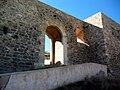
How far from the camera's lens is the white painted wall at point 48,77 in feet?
10.5

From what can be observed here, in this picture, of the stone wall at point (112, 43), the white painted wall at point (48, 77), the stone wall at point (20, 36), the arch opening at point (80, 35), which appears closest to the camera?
the white painted wall at point (48, 77)

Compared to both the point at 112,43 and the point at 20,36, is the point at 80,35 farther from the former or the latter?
the point at 20,36

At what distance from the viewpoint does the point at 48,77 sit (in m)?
3.85

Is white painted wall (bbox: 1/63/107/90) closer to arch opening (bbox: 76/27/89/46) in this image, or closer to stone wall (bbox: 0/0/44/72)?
stone wall (bbox: 0/0/44/72)

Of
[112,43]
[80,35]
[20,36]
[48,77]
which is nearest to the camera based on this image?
[48,77]

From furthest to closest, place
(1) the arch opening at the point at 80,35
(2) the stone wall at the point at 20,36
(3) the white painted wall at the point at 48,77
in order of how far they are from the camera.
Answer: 1. (1) the arch opening at the point at 80,35
2. (2) the stone wall at the point at 20,36
3. (3) the white painted wall at the point at 48,77

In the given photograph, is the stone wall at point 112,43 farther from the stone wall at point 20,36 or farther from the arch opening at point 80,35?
the stone wall at point 20,36

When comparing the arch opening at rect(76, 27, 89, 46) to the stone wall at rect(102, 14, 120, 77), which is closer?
the stone wall at rect(102, 14, 120, 77)

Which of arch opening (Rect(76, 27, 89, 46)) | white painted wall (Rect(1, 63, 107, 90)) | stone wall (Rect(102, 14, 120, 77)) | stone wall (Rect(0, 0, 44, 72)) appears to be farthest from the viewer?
arch opening (Rect(76, 27, 89, 46))

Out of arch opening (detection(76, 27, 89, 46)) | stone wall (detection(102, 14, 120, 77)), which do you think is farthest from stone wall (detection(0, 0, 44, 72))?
stone wall (detection(102, 14, 120, 77))

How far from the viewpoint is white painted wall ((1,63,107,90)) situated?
10.5ft

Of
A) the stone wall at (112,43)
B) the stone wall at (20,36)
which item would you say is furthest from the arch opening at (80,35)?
the stone wall at (20,36)

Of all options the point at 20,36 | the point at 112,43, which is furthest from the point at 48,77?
the point at 112,43

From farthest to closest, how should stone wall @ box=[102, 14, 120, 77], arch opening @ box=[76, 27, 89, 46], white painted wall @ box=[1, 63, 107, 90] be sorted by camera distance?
arch opening @ box=[76, 27, 89, 46]
stone wall @ box=[102, 14, 120, 77]
white painted wall @ box=[1, 63, 107, 90]
